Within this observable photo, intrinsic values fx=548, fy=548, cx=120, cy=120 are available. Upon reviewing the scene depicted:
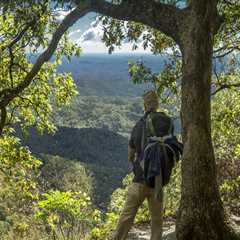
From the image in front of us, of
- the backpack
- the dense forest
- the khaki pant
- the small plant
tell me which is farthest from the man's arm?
the small plant

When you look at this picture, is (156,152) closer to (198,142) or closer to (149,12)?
(198,142)

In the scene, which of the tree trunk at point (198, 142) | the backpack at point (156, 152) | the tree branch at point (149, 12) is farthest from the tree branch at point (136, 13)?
the backpack at point (156, 152)

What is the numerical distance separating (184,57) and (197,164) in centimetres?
177

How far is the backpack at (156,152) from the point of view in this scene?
8.09 metres

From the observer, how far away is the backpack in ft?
26.6

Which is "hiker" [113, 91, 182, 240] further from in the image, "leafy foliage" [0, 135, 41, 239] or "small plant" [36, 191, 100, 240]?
"leafy foliage" [0, 135, 41, 239]

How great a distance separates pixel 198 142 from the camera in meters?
8.61

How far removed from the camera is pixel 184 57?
8961mm

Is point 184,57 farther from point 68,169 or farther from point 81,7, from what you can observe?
point 68,169

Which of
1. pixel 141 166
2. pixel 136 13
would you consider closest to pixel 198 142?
pixel 141 166

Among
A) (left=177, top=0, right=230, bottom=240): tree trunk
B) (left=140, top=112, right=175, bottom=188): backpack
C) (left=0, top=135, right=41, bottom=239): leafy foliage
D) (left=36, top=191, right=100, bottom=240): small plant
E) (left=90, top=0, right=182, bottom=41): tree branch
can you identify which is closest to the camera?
(left=140, top=112, right=175, bottom=188): backpack

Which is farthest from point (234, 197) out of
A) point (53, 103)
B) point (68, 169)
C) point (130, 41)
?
point (68, 169)

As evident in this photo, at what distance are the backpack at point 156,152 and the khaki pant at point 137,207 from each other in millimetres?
228

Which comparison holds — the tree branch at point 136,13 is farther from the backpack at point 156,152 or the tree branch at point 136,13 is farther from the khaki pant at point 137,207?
the khaki pant at point 137,207
